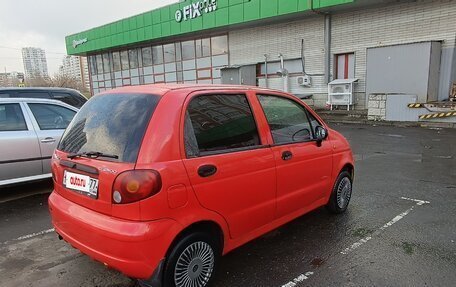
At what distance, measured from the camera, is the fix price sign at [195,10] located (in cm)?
2129

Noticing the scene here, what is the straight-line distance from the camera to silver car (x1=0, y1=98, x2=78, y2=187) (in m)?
5.11

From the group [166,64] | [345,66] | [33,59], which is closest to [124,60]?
[166,64]

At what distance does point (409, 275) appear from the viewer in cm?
311

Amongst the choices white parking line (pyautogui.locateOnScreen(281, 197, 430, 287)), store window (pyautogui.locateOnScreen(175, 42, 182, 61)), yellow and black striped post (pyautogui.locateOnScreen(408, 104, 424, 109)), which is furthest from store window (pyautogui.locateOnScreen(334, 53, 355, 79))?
white parking line (pyautogui.locateOnScreen(281, 197, 430, 287))

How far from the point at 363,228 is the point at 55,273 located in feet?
10.9

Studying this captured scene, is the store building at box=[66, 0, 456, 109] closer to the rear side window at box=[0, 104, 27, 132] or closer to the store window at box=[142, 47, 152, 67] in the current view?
the store window at box=[142, 47, 152, 67]

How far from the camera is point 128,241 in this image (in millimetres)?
2424

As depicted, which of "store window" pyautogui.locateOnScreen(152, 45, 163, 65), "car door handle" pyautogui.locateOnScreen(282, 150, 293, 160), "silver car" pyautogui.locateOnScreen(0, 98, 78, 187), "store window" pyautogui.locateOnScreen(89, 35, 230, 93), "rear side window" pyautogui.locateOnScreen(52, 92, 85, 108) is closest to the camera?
"car door handle" pyautogui.locateOnScreen(282, 150, 293, 160)

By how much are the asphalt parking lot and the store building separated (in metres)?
10.1

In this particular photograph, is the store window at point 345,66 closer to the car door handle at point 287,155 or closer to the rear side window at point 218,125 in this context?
the car door handle at point 287,155

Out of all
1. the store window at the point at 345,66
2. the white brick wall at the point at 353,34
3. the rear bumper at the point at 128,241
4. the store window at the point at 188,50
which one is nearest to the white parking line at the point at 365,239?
the rear bumper at the point at 128,241

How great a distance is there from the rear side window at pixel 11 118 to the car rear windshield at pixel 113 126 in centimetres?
264

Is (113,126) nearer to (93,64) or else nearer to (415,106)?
(415,106)

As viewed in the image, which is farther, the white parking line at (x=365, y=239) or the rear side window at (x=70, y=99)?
the rear side window at (x=70, y=99)
